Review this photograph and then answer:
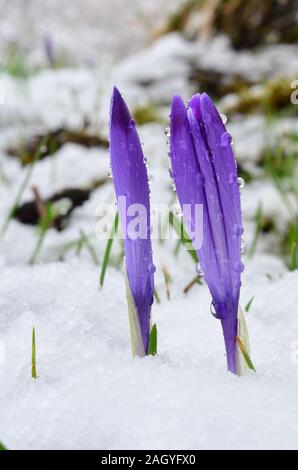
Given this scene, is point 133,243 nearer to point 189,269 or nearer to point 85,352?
point 85,352

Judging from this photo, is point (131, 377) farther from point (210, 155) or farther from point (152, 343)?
point (210, 155)

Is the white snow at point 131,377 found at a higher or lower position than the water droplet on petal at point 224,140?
lower

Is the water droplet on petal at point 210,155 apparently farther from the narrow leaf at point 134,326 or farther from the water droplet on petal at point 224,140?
the narrow leaf at point 134,326

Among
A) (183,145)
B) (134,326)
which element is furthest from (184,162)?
(134,326)

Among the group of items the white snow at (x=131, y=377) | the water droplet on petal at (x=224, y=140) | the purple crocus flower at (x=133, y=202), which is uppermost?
the water droplet on petal at (x=224, y=140)

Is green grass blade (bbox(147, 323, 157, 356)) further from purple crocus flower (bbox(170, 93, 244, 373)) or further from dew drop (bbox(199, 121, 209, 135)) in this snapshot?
dew drop (bbox(199, 121, 209, 135))

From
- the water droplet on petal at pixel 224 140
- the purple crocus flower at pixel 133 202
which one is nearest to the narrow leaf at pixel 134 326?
the purple crocus flower at pixel 133 202
